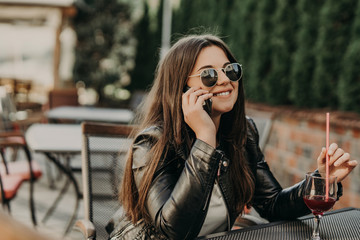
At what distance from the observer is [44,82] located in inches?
483

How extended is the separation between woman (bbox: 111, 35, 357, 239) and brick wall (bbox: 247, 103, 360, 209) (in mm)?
1244

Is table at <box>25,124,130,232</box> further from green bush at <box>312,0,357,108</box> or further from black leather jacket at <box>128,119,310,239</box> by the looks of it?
green bush at <box>312,0,357,108</box>

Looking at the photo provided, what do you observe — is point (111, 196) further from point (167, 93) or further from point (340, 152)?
point (340, 152)

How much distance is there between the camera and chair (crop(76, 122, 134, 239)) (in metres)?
1.96

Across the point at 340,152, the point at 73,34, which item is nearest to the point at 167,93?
the point at 340,152

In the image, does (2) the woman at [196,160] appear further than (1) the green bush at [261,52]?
No

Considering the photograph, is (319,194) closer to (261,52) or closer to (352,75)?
(352,75)

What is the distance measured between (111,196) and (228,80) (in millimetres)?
949

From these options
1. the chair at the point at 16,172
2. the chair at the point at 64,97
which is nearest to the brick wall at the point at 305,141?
the chair at the point at 16,172

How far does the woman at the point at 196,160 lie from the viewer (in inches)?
53.1

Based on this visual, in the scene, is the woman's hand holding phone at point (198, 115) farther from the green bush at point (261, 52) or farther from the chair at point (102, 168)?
the green bush at point (261, 52)

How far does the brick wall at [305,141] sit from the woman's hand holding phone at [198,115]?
158 cm

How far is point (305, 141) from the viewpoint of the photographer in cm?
416

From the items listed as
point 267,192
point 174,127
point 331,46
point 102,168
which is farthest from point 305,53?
point 174,127
